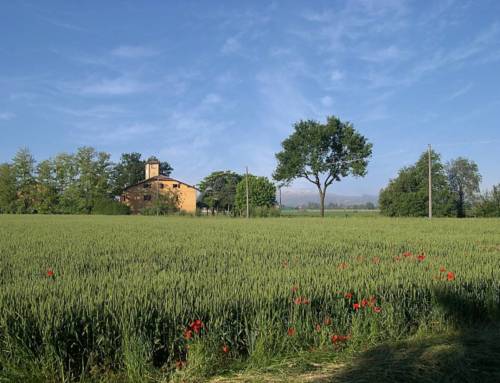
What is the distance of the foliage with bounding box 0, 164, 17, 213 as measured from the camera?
73.3 metres

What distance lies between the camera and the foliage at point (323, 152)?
193 feet

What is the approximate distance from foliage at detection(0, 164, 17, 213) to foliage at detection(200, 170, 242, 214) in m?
36.9

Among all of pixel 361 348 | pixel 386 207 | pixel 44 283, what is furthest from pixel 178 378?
pixel 386 207

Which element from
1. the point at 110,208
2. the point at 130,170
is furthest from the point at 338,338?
the point at 130,170

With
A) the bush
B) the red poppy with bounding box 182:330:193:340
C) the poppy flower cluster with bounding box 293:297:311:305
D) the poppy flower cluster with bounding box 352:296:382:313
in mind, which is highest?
the bush

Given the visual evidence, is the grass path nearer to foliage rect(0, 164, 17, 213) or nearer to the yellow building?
the yellow building

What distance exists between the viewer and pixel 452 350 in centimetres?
351

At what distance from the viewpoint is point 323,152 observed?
59531 millimetres

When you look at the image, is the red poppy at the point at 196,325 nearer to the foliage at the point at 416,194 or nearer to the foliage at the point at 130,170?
the foliage at the point at 416,194

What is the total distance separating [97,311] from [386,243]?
418 inches

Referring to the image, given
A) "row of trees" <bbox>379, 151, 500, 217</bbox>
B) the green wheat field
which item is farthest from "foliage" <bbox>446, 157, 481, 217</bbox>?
the green wheat field

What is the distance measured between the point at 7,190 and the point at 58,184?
323 inches

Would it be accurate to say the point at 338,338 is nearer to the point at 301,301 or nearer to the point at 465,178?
the point at 301,301

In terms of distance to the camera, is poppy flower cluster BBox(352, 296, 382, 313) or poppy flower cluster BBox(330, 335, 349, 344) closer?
poppy flower cluster BBox(330, 335, 349, 344)
